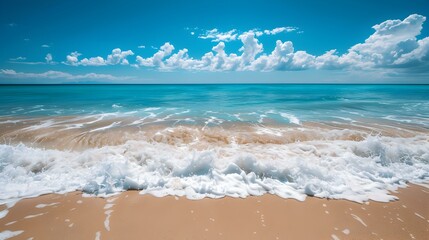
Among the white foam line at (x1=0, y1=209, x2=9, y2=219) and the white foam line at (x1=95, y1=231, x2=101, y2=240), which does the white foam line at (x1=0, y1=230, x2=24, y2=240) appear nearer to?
the white foam line at (x1=0, y1=209, x2=9, y2=219)

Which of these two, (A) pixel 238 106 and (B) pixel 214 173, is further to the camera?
(A) pixel 238 106

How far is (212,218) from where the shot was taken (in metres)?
4.25

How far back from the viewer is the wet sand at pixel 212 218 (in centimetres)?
381

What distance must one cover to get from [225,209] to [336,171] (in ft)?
12.9

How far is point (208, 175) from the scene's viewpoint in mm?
5996

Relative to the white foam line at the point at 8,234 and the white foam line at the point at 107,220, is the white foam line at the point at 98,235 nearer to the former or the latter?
the white foam line at the point at 107,220

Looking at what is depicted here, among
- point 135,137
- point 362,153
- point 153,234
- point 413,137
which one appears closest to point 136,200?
point 153,234

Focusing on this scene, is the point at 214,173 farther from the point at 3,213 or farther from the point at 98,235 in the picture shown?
the point at 3,213

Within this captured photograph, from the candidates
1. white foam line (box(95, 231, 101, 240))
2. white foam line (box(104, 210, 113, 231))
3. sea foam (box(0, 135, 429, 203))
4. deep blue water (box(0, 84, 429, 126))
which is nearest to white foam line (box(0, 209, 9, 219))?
sea foam (box(0, 135, 429, 203))

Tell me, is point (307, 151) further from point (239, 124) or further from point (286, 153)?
point (239, 124)

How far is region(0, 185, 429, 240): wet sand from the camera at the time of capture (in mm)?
3807

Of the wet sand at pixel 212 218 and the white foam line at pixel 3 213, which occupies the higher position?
the white foam line at pixel 3 213

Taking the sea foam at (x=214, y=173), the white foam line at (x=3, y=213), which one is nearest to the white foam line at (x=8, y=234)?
the white foam line at (x=3, y=213)

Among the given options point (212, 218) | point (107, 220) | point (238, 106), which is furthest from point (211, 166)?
point (238, 106)
